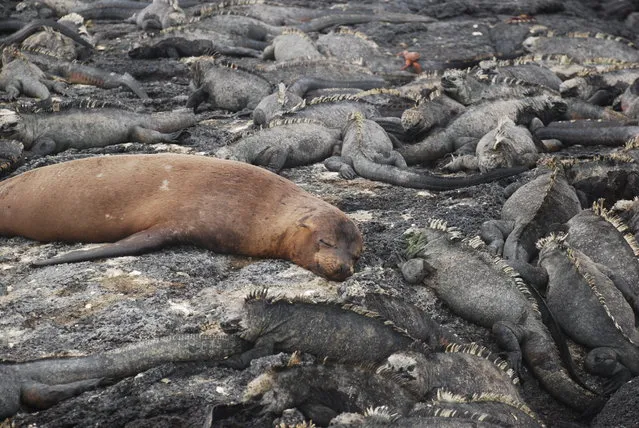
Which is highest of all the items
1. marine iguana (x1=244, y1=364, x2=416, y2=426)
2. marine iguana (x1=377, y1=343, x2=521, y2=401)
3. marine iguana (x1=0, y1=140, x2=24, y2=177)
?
marine iguana (x1=244, y1=364, x2=416, y2=426)

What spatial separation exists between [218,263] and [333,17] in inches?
362

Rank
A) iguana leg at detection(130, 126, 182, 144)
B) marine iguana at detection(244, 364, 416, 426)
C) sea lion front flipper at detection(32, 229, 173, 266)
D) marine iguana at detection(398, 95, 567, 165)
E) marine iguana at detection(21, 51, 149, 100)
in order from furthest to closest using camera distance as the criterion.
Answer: marine iguana at detection(21, 51, 149, 100)
marine iguana at detection(398, 95, 567, 165)
iguana leg at detection(130, 126, 182, 144)
sea lion front flipper at detection(32, 229, 173, 266)
marine iguana at detection(244, 364, 416, 426)

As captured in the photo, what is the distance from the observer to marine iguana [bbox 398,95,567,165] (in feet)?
26.0

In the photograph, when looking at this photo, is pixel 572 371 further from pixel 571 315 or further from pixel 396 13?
pixel 396 13

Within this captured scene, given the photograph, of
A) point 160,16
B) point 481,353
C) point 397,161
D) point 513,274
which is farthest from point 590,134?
point 160,16

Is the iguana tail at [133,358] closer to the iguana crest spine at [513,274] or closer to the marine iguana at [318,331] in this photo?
the marine iguana at [318,331]

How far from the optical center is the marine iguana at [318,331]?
413cm

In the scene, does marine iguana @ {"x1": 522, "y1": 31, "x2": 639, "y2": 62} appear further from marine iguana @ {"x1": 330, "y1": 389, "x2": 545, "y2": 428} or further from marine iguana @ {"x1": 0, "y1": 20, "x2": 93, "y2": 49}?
marine iguana @ {"x1": 330, "y1": 389, "x2": 545, "y2": 428}

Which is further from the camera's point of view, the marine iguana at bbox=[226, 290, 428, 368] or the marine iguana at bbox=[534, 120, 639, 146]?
the marine iguana at bbox=[534, 120, 639, 146]

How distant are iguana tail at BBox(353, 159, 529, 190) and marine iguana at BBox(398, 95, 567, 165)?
0.71m

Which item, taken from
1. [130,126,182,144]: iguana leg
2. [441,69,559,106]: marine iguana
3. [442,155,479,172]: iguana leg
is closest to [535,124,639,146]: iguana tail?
[441,69,559,106]: marine iguana

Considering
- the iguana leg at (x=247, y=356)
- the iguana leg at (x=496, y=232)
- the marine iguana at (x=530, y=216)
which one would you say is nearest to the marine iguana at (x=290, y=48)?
the marine iguana at (x=530, y=216)

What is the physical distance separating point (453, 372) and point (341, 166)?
341cm

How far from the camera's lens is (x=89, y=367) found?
3855 mm
